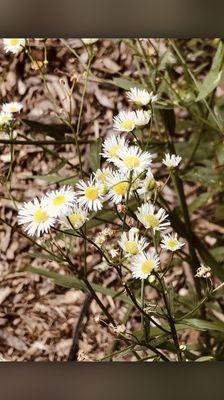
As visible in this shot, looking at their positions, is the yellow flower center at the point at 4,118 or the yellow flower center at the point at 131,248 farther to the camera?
the yellow flower center at the point at 4,118

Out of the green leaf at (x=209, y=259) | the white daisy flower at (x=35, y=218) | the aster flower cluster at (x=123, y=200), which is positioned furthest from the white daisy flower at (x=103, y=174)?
the green leaf at (x=209, y=259)

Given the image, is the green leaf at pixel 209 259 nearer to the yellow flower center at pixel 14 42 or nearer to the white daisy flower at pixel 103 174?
the white daisy flower at pixel 103 174

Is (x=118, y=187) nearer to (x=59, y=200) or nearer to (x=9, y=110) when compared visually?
(x=59, y=200)

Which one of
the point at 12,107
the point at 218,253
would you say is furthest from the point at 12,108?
the point at 218,253

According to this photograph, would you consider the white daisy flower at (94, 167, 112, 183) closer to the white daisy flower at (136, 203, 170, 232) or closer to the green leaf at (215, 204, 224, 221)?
the white daisy flower at (136, 203, 170, 232)
